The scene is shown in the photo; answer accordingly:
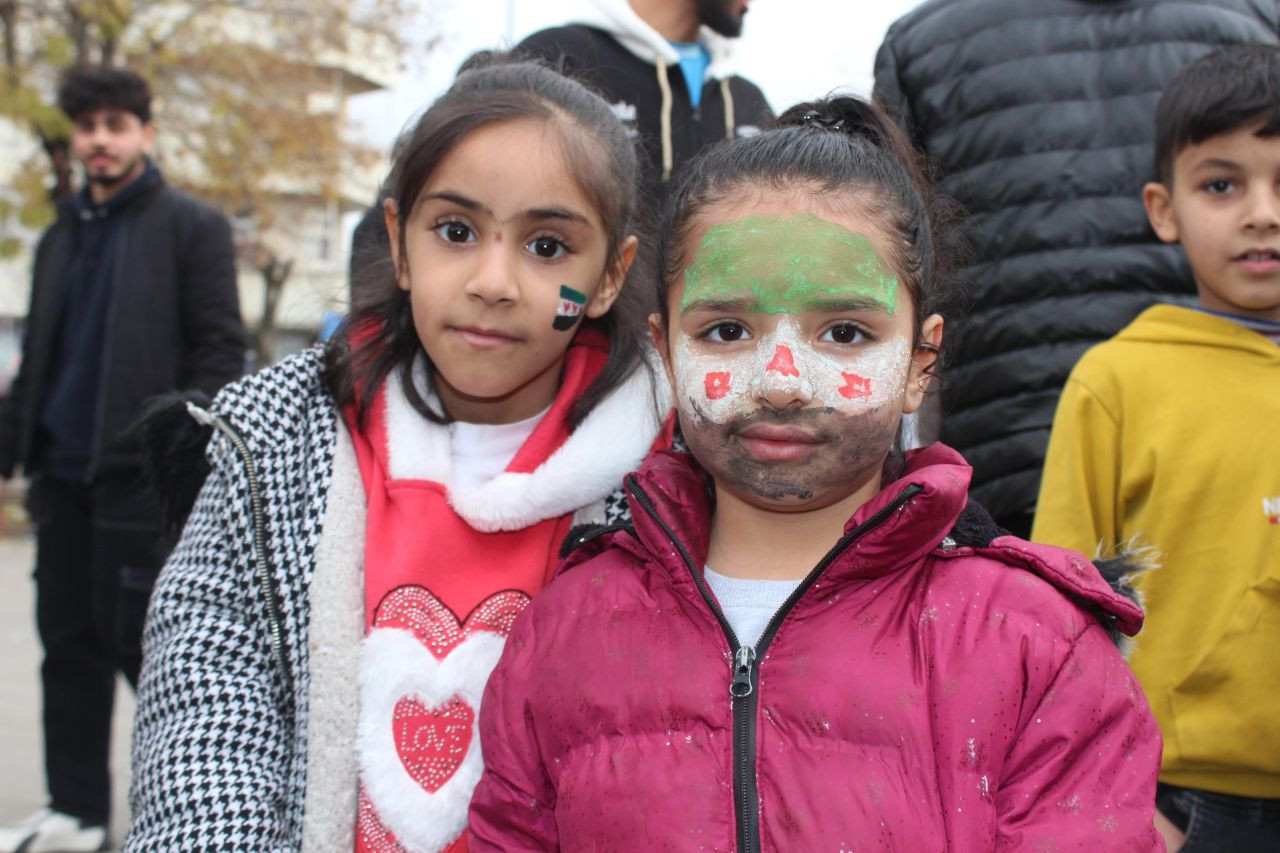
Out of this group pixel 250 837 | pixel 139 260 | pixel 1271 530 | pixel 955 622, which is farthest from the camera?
pixel 139 260

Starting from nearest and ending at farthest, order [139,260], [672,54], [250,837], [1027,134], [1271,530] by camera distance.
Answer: [250,837]
[1271,530]
[1027,134]
[672,54]
[139,260]

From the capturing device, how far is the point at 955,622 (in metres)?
1.55

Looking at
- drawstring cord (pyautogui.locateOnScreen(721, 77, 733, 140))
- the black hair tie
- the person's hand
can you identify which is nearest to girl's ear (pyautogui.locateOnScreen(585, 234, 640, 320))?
the black hair tie

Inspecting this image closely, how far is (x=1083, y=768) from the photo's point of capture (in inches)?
57.6

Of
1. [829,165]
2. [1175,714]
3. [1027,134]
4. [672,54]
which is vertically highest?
[672,54]

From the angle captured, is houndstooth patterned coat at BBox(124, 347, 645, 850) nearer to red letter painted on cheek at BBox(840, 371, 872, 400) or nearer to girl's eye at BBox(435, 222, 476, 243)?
girl's eye at BBox(435, 222, 476, 243)

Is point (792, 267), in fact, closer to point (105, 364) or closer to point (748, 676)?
point (748, 676)

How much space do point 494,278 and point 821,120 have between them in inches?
22.1

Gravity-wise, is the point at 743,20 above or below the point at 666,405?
above

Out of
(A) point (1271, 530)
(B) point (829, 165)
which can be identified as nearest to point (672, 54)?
(B) point (829, 165)

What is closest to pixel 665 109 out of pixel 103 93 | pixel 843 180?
pixel 843 180

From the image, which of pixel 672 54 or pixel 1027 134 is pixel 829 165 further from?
pixel 672 54

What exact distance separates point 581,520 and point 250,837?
0.69 m

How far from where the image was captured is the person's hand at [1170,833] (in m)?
2.04
